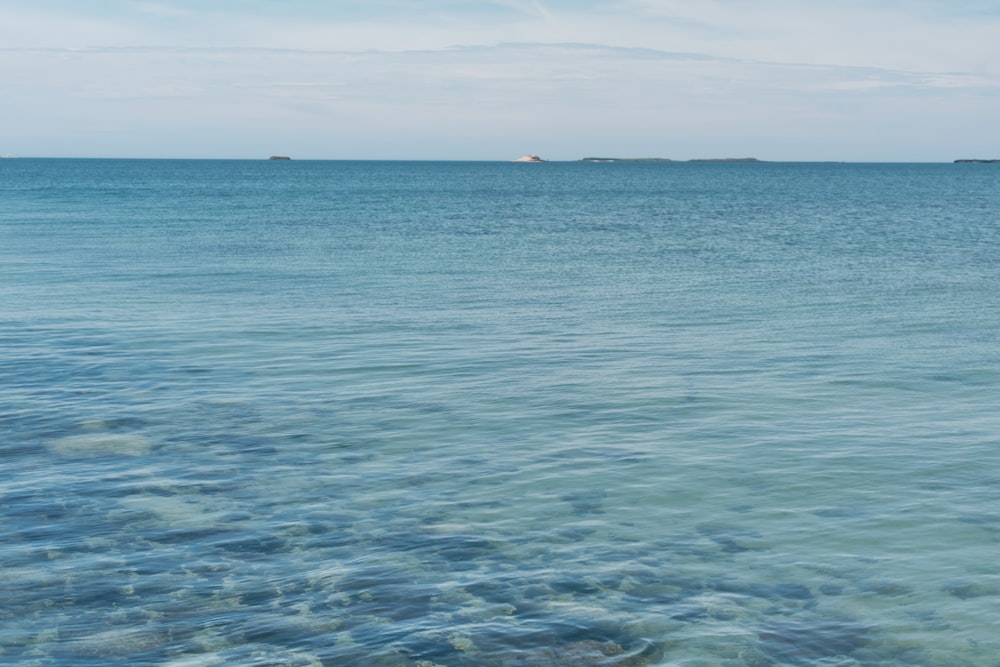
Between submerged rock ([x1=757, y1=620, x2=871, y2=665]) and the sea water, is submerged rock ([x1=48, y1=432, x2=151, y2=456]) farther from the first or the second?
submerged rock ([x1=757, y1=620, x2=871, y2=665])

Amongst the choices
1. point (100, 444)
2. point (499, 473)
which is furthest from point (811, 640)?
point (100, 444)

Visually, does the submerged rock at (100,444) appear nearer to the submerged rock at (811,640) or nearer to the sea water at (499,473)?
the sea water at (499,473)

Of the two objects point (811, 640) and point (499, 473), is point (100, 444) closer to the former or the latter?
point (499, 473)

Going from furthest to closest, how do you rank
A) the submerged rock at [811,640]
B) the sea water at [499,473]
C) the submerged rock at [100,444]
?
1. the submerged rock at [100,444]
2. the sea water at [499,473]
3. the submerged rock at [811,640]

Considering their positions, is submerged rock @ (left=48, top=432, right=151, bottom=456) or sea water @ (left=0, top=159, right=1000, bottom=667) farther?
submerged rock @ (left=48, top=432, right=151, bottom=456)

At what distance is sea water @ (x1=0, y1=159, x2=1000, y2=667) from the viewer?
33.8 ft

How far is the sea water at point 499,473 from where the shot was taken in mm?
10297

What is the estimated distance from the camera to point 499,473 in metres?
→ 15.1

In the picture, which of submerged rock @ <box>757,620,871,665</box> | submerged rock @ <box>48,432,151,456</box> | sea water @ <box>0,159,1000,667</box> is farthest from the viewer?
submerged rock @ <box>48,432,151,456</box>

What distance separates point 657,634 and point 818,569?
101 inches

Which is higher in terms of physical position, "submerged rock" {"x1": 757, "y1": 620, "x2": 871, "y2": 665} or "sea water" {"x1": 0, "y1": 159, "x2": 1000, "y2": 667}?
"sea water" {"x1": 0, "y1": 159, "x2": 1000, "y2": 667}

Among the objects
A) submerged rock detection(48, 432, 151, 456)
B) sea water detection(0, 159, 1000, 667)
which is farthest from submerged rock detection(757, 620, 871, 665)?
submerged rock detection(48, 432, 151, 456)

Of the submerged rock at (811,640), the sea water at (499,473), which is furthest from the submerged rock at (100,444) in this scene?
the submerged rock at (811,640)

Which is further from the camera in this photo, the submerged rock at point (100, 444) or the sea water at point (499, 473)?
the submerged rock at point (100, 444)
